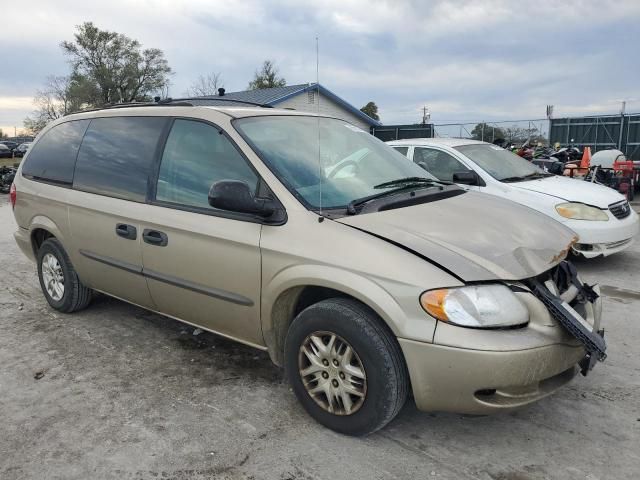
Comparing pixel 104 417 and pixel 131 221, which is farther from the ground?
pixel 131 221

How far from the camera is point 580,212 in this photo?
6000 mm

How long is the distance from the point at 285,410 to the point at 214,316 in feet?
2.38

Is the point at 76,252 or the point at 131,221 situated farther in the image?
the point at 76,252

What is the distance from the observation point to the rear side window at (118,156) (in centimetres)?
369

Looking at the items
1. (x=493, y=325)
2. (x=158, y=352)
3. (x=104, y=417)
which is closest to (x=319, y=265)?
(x=493, y=325)

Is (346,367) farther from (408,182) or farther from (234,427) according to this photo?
(408,182)

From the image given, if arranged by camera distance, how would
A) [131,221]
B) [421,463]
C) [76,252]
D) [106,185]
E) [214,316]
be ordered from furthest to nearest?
[76,252], [106,185], [131,221], [214,316], [421,463]

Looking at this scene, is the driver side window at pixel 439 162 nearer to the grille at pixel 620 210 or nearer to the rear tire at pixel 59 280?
the grille at pixel 620 210

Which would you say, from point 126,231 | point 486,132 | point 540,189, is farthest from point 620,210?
point 486,132

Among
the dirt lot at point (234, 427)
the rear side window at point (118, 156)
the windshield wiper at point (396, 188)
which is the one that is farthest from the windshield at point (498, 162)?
the rear side window at point (118, 156)

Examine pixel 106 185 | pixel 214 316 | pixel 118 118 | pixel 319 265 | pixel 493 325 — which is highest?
pixel 118 118

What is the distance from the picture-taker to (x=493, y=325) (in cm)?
239

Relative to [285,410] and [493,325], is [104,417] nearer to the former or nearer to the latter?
[285,410]

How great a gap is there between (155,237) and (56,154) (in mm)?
1728
